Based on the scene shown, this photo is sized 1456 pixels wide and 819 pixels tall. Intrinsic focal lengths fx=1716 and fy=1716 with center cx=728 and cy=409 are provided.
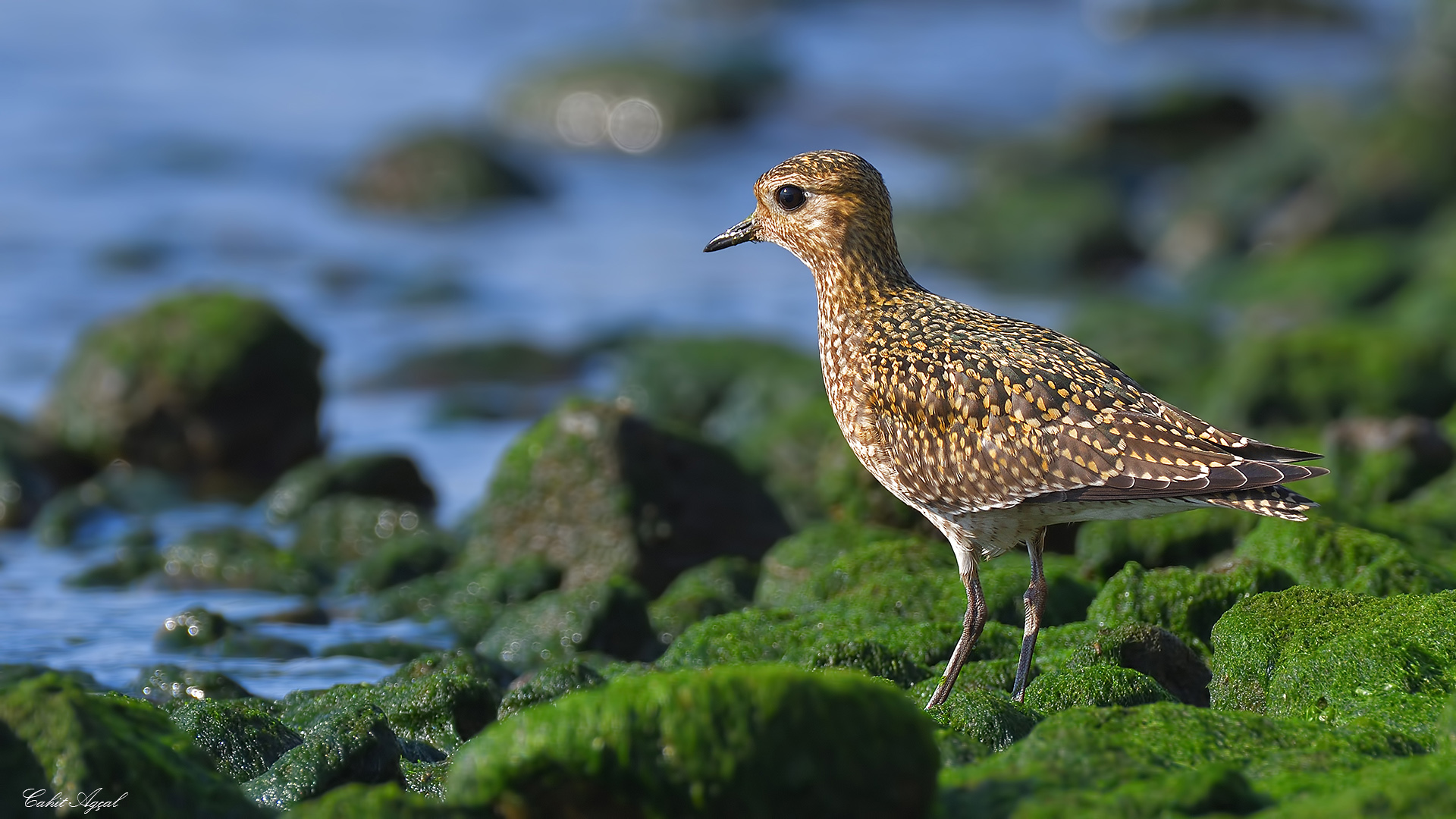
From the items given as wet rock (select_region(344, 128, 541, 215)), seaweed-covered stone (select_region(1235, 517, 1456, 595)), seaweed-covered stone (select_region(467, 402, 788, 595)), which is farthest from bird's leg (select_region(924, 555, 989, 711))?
wet rock (select_region(344, 128, 541, 215))

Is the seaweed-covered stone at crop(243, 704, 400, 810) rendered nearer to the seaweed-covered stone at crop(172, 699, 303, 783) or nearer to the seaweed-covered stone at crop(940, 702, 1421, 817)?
the seaweed-covered stone at crop(172, 699, 303, 783)

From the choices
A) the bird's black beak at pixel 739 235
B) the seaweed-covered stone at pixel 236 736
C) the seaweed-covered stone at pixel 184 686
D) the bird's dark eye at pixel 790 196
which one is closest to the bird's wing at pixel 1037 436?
the bird's dark eye at pixel 790 196

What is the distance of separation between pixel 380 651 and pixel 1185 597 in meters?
4.04

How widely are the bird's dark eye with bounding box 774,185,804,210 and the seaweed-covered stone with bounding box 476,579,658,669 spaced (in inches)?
81.5

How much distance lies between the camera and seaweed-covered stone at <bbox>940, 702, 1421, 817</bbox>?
5.03 metres

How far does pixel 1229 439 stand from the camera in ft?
21.6

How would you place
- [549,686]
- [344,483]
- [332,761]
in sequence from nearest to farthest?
[332,761], [549,686], [344,483]

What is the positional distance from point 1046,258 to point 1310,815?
1535 cm

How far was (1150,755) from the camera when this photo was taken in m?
5.41

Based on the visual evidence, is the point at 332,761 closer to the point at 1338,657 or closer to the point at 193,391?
the point at 1338,657

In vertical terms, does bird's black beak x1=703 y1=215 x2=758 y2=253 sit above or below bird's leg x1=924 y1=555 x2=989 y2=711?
above

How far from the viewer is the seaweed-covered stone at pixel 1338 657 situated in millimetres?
6215

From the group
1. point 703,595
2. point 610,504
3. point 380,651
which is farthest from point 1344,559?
point 380,651

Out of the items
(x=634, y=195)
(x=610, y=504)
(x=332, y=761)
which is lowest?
(x=332, y=761)
